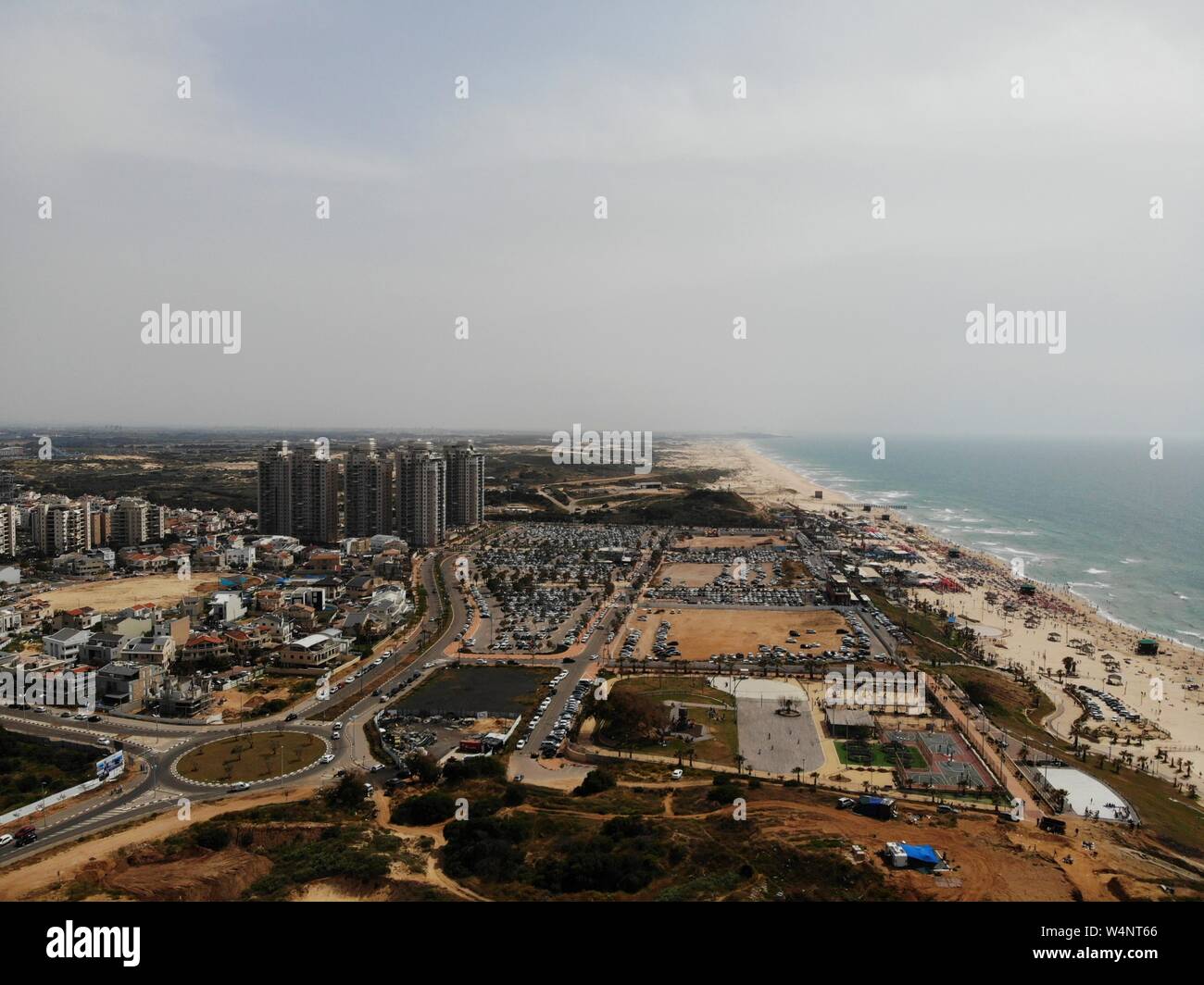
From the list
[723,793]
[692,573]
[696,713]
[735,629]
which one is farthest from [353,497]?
[723,793]

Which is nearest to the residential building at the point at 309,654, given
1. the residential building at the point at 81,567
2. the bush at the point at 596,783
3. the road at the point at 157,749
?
the road at the point at 157,749

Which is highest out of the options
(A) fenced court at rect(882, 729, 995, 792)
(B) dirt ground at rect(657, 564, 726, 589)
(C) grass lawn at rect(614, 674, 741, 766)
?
(B) dirt ground at rect(657, 564, 726, 589)

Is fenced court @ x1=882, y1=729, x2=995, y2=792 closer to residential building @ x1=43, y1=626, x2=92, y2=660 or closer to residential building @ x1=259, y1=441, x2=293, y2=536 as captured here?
residential building @ x1=43, y1=626, x2=92, y2=660

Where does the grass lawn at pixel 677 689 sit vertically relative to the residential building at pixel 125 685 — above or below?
below

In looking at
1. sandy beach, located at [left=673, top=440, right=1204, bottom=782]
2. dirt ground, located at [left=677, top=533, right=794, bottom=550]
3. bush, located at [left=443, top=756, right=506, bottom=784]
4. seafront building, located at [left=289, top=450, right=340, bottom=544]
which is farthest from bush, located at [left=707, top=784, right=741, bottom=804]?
seafront building, located at [left=289, top=450, right=340, bottom=544]

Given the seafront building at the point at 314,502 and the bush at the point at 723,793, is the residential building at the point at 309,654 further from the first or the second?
the seafront building at the point at 314,502

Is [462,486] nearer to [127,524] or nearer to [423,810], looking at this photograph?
[127,524]
